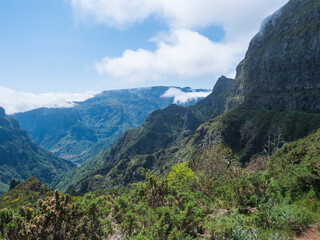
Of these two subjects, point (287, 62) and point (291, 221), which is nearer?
point (291, 221)

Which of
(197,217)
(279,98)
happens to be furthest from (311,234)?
(279,98)

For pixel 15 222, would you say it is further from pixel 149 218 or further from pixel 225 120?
pixel 225 120

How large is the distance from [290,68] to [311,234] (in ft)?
612

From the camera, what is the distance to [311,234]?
765cm

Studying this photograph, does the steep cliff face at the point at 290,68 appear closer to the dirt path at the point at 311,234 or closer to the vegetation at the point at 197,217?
the vegetation at the point at 197,217

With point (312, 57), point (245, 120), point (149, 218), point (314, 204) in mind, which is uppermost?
point (312, 57)

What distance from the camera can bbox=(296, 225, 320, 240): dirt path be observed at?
746 cm

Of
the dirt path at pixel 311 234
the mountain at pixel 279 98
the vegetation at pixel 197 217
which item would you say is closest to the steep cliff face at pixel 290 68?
the mountain at pixel 279 98

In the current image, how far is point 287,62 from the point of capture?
513 feet

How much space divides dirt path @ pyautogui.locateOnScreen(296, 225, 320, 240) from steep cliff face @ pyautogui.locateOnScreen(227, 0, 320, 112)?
150 metres

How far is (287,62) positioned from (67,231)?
19589cm

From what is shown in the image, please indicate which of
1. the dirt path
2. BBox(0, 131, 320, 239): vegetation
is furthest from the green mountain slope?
the dirt path

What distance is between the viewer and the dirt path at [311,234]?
7.46 metres

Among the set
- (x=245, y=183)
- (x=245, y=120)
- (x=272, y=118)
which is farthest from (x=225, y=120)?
(x=245, y=183)
